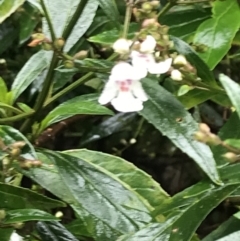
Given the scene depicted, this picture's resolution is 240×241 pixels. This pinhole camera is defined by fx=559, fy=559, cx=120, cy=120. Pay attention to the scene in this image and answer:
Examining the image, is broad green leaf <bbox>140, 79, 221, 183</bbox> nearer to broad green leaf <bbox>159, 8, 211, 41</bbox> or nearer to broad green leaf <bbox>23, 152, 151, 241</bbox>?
broad green leaf <bbox>23, 152, 151, 241</bbox>

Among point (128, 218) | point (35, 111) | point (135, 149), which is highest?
point (35, 111)

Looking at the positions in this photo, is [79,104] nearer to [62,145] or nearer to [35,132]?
[35,132]

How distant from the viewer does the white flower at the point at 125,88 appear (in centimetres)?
61

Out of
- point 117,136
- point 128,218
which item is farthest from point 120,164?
point 117,136

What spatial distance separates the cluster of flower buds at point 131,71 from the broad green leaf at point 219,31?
0.14 metres

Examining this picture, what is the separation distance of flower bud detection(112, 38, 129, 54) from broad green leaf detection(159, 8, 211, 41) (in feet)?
1.04

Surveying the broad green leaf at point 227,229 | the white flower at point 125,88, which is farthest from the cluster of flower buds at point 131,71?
the broad green leaf at point 227,229

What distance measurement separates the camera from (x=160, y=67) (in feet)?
2.04

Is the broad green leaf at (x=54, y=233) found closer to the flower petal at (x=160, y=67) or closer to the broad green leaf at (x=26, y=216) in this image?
the broad green leaf at (x=26, y=216)

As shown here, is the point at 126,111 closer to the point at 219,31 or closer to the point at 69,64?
the point at 69,64

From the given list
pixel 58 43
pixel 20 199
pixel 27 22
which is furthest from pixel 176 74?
pixel 27 22

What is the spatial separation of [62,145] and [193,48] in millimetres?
612

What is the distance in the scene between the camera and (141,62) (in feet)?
1.99

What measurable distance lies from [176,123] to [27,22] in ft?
1.58
